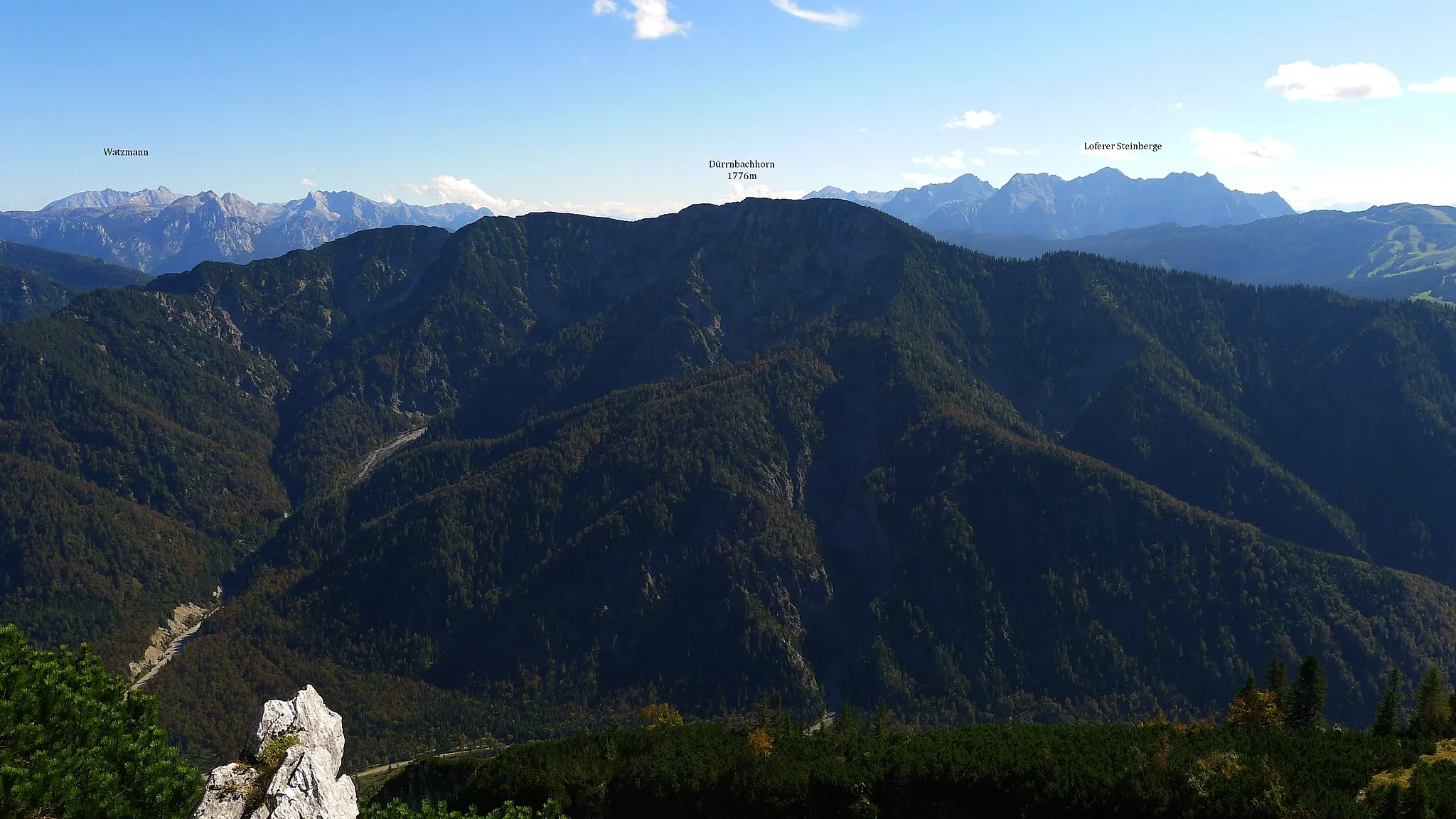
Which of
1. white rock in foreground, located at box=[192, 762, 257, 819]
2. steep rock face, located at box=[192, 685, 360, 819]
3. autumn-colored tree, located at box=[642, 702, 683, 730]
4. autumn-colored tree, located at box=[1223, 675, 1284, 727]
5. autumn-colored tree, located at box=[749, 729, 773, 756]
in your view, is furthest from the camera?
autumn-colored tree, located at box=[642, 702, 683, 730]

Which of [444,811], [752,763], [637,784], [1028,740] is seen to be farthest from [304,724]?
[1028,740]

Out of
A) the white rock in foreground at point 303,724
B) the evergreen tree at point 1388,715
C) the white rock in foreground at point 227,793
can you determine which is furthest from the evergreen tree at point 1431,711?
the white rock in foreground at point 227,793

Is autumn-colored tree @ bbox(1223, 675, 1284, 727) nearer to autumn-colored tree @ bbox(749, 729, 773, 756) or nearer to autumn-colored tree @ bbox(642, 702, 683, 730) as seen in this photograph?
autumn-colored tree @ bbox(749, 729, 773, 756)

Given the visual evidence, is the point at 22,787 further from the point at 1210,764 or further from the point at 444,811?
the point at 1210,764

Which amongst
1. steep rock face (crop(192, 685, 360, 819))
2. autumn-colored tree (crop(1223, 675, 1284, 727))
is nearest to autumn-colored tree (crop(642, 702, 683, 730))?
steep rock face (crop(192, 685, 360, 819))

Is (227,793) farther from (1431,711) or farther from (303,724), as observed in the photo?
(1431,711)

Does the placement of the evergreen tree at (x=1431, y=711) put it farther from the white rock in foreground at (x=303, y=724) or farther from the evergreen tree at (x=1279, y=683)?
the white rock in foreground at (x=303, y=724)
